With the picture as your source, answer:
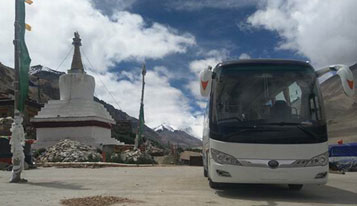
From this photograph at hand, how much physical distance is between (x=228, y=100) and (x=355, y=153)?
55.1 ft

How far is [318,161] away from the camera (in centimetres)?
727

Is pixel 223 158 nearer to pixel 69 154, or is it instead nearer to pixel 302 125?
pixel 302 125

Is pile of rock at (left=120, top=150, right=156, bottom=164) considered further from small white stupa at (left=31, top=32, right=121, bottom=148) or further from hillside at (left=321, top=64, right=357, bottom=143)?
hillside at (left=321, top=64, right=357, bottom=143)

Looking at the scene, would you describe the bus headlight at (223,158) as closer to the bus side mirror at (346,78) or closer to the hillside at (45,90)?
the bus side mirror at (346,78)

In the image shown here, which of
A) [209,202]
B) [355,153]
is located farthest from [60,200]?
[355,153]

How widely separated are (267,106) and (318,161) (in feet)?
4.60

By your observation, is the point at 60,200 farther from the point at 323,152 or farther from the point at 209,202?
the point at 323,152

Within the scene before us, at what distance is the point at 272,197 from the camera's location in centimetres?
778

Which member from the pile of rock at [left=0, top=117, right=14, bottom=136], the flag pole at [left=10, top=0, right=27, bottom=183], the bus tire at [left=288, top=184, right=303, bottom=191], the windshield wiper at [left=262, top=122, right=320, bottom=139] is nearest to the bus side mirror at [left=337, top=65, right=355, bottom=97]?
the windshield wiper at [left=262, top=122, right=320, bottom=139]

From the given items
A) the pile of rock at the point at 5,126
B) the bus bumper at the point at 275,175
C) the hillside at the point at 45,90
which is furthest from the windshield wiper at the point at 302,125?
the hillside at the point at 45,90

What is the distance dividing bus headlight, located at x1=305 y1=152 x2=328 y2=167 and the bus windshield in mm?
308

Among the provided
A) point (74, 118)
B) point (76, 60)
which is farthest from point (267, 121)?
point (76, 60)

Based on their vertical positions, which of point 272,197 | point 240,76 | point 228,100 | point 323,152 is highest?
point 240,76

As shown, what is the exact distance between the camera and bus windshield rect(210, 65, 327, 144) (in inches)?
289
